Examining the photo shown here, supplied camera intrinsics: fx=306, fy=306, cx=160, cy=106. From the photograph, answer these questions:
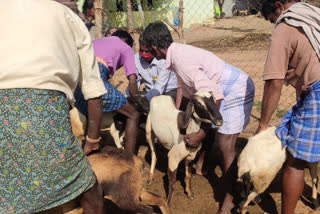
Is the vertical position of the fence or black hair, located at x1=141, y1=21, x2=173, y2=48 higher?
black hair, located at x1=141, y1=21, x2=173, y2=48

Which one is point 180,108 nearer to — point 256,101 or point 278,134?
point 278,134

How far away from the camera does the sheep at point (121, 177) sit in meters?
2.55

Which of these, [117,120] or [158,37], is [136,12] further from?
[158,37]

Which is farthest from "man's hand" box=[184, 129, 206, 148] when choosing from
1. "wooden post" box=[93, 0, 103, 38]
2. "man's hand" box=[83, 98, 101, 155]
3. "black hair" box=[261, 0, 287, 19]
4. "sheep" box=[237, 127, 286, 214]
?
"wooden post" box=[93, 0, 103, 38]

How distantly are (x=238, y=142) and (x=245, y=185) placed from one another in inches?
55.3

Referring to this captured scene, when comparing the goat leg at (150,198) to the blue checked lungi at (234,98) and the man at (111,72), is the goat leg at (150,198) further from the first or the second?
the man at (111,72)

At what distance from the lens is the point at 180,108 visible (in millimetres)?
3852

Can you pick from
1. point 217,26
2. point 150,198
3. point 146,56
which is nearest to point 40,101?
point 150,198

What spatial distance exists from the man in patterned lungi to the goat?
1.21 meters

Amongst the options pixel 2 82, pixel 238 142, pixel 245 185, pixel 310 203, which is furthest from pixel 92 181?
pixel 238 142

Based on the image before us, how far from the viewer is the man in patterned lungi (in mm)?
1591

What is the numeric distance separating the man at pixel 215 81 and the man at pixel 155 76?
4.17ft

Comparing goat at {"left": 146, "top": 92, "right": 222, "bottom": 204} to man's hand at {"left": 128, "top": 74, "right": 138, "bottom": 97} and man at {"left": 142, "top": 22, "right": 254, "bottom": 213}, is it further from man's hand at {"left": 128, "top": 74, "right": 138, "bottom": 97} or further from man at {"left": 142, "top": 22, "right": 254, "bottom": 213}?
man's hand at {"left": 128, "top": 74, "right": 138, "bottom": 97}

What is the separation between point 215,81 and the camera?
3.05 meters
